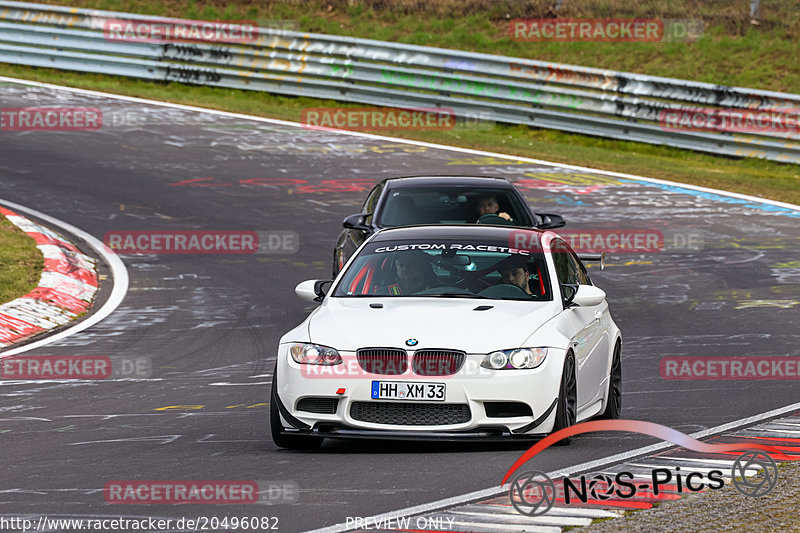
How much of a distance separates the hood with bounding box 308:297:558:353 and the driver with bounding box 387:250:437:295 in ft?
1.07

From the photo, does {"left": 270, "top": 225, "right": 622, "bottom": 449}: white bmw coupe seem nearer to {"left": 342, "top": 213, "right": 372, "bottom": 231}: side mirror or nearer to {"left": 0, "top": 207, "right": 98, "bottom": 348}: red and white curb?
{"left": 342, "top": 213, "right": 372, "bottom": 231}: side mirror

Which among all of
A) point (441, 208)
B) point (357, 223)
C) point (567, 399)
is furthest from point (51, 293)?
point (567, 399)

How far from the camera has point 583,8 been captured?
30.2 meters

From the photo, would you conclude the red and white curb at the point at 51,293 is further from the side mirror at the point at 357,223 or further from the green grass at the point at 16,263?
the side mirror at the point at 357,223

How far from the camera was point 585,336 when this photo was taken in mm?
8922

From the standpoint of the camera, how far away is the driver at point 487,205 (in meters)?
13.9

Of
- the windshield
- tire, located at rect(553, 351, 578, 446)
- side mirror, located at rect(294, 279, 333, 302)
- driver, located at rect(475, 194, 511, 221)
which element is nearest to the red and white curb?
side mirror, located at rect(294, 279, 333, 302)

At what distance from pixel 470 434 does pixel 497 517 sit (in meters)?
1.49

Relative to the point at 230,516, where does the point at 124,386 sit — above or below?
below

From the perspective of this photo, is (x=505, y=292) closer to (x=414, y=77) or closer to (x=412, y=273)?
(x=412, y=273)

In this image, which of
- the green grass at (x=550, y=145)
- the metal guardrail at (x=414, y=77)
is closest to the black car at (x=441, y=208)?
the green grass at (x=550, y=145)

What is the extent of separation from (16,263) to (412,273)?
7.42m

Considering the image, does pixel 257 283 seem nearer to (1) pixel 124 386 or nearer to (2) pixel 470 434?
(1) pixel 124 386

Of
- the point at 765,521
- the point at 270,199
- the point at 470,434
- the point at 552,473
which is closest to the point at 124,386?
the point at 470,434
